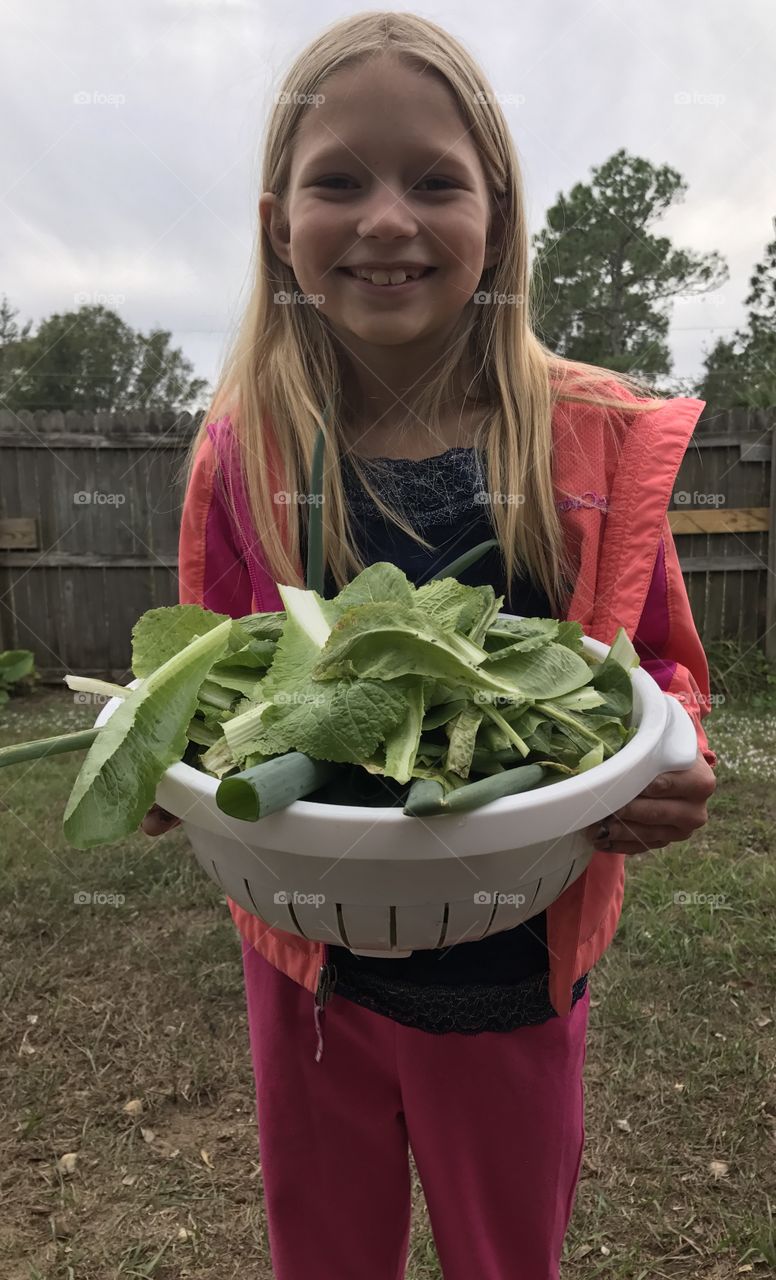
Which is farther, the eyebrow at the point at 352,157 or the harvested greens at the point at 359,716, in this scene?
the eyebrow at the point at 352,157

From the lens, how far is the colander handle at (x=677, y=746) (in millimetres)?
841

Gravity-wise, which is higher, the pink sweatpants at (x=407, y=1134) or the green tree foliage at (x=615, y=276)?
the green tree foliage at (x=615, y=276)

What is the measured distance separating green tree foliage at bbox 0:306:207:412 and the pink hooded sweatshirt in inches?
195

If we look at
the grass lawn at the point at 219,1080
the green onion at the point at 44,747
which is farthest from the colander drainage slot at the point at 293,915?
the grass lawn at the point at 219,1080

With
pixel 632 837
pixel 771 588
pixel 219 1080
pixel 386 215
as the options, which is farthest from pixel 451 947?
pixel 771 588

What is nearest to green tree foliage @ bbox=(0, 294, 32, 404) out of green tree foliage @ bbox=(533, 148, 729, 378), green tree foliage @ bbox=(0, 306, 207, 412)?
green tree foliage @ bbox=(0, 306, 207, 412)

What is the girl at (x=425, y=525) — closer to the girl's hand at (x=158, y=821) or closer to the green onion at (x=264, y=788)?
the girl's hand at (x=158, y=821)

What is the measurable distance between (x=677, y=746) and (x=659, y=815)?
0.24 ft

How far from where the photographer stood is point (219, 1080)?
2285mm

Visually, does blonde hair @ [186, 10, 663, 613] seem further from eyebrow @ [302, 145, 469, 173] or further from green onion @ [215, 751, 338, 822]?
green onion @ [215, 751, 338, 822]

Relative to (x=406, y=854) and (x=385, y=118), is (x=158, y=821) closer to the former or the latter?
(x=406, y=854)

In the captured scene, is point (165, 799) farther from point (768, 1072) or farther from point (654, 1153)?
point (768, 1072)

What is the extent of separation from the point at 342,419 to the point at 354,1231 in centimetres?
120

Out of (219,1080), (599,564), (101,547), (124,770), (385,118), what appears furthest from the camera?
(101,547)
